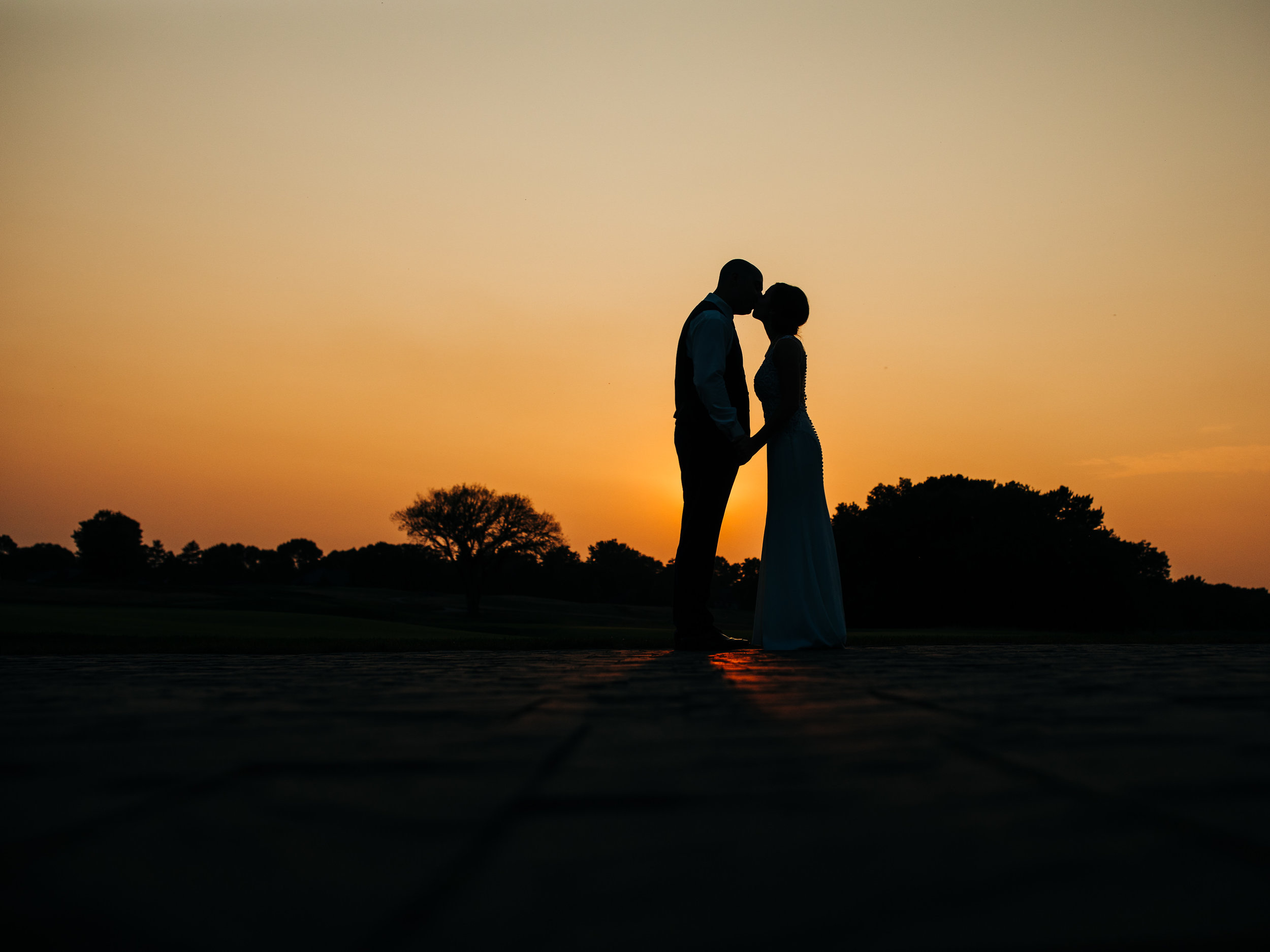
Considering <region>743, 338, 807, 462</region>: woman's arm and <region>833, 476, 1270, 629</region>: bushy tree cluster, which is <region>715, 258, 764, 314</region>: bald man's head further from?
<region>833, 476, 1270, 629</region>: bushy tree cluster

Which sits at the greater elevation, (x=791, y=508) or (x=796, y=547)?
(x=791, y=508)

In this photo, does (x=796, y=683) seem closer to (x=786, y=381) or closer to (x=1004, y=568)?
(x=786, y=381)

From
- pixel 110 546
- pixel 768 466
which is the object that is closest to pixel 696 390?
pixel 768 466

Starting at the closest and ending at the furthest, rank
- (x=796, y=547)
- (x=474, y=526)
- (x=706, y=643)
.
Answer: (x=706, y=643) → (x=796, y=547) → (x=474, y=526)

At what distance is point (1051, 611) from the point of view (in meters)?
39.7

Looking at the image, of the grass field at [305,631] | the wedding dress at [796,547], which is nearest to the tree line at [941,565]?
the grass field at [305,631]

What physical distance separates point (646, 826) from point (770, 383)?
5223mm

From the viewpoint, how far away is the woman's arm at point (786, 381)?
18.9 feet

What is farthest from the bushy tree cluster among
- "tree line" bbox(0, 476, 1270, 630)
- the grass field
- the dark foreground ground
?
the dark foreground ground

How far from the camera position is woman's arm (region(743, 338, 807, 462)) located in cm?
575

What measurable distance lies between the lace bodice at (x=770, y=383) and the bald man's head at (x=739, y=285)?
39cm

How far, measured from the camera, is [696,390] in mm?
5523

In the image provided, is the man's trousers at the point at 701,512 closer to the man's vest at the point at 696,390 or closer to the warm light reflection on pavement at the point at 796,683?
the man's vest at the point at 696,390

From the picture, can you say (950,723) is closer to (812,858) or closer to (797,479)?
(812,858)
